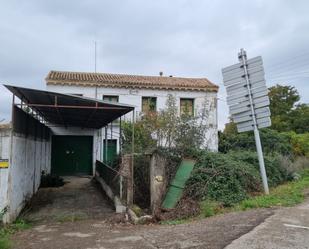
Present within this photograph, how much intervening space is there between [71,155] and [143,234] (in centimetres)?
1406

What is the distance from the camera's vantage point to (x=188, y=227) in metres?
7.07

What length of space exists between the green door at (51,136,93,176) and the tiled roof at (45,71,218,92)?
3.48 m

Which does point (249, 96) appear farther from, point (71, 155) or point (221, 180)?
point (71, 155)

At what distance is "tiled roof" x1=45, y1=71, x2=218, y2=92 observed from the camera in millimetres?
20578

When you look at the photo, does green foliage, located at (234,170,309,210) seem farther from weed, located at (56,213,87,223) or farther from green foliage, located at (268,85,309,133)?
green foliage, located at (268,85,309,133)

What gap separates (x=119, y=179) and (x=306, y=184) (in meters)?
6.10

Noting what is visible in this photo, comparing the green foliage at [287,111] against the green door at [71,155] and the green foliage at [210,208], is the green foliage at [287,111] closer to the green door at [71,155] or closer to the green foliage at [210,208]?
the green door at [71,155]

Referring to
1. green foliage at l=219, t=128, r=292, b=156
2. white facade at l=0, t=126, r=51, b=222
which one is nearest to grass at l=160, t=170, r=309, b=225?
white facade at l=0, t=126, r=51, b=222

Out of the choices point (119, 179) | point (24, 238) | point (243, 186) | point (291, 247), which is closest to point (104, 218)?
point (119, 179)

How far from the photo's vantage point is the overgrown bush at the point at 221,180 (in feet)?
29.9

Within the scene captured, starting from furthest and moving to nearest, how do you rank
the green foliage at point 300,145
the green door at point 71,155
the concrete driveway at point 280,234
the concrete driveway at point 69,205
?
the green door at point 71,155, the green foliage at point 300,145, the concrete driveway at point 69,205, the concrete driveway at point 280,234

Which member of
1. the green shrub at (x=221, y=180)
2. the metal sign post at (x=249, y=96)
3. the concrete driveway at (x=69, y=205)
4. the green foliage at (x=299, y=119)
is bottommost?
the concrete driveway at (x=69, y=205)

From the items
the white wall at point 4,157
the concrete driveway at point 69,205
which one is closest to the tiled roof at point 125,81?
Answer: the concrete driveway at point 69,205

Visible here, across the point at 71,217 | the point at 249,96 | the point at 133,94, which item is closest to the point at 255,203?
the point at 249,96
